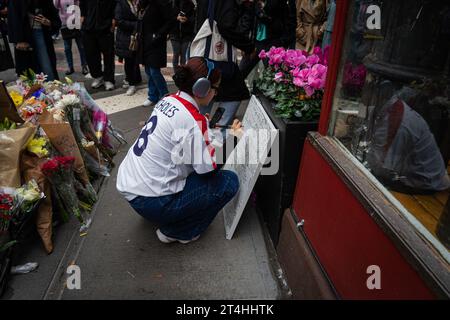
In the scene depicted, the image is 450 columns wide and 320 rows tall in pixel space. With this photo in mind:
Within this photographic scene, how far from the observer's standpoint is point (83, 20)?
584 centimetres

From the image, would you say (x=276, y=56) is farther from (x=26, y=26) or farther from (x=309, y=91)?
(x=26, y=26)

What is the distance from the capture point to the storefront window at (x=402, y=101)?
1.49 metres

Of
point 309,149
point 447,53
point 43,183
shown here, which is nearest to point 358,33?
point 447,53

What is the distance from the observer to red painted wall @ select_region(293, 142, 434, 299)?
4.39 feet

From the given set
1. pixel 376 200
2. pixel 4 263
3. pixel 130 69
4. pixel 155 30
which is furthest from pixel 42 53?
pixel 376 200

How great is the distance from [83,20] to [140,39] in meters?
1.59

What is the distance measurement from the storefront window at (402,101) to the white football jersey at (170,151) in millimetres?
815

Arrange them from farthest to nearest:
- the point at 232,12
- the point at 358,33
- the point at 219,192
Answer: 1. the point at 232,12
2. the point at 219,192
3. the point at 358,33

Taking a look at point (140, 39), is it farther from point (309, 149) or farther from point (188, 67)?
point (309, 149)

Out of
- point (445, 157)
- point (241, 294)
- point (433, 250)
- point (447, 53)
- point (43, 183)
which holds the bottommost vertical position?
point (241, 294)

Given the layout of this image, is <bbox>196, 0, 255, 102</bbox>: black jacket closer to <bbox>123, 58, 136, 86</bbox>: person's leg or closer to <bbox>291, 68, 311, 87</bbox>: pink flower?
<bbox>291, 68, 311, 87</bbox>: pink flower

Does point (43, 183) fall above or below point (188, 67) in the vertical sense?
below

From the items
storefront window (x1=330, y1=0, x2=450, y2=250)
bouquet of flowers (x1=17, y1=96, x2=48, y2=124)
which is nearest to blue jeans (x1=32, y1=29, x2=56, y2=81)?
bouquet of flowers (x1=17, y1=96, x2=48, y2=124)

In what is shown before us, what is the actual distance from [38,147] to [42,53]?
11.4ft
